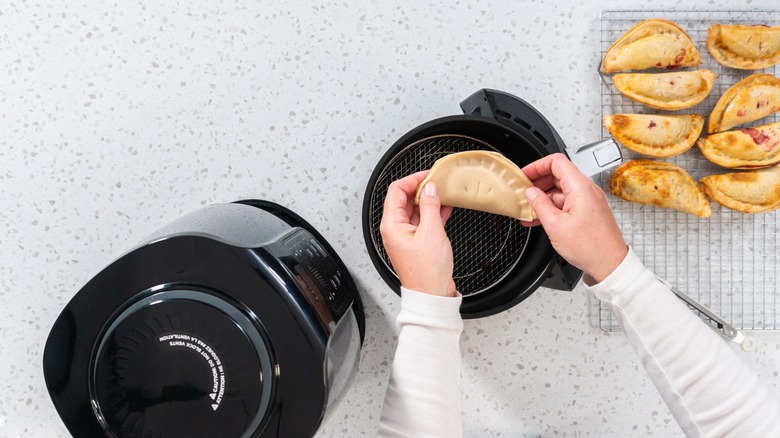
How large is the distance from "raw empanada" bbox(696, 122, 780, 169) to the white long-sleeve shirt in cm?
30

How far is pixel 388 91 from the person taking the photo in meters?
0.78

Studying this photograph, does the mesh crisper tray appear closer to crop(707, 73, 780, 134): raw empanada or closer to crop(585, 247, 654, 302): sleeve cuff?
crop(707, 73, 780, 134): raw empanada

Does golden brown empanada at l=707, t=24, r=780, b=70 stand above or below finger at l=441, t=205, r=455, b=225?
above

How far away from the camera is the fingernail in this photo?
57 cm

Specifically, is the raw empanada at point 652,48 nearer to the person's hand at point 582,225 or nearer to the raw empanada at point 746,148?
the raw empanada at point 746,148

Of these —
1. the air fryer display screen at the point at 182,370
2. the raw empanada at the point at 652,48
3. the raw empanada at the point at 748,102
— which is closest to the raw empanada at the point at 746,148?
the raw empanada at the point at 748,102

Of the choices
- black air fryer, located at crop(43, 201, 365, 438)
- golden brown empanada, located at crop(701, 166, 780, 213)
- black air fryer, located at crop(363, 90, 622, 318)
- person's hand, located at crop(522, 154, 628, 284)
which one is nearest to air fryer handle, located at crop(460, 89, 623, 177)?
black air fryer, located at crop(363, 90, 622, 318)

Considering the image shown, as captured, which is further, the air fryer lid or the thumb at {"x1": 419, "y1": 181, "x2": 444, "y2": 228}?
the air fryer lid

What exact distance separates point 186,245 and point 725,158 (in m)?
0.72

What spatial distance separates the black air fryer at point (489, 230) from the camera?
2.19 ft

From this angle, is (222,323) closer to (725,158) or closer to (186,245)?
(186,245)

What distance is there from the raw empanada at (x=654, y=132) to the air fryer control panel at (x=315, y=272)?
1.44 ft

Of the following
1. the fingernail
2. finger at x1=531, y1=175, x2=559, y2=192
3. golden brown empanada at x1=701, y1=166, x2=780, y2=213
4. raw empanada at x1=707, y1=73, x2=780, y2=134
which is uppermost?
raw empanada at x1=707, y1=73, x2=780, y2=134

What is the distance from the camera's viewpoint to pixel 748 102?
2.43ft
